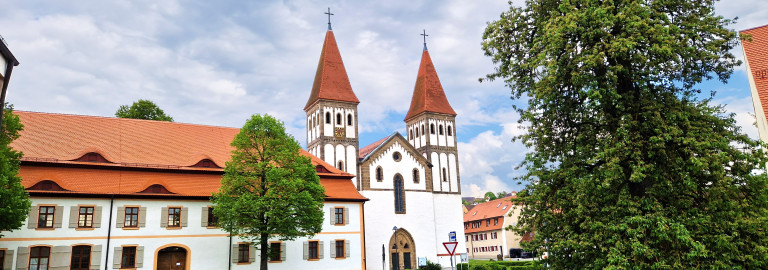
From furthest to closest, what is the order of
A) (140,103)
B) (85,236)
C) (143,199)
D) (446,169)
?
(446,169), (140,103), (143,199), (85,236)

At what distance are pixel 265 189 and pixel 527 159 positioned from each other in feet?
55.7

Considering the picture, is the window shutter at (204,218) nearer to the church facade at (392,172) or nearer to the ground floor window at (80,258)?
the ground floor window at (80,258)

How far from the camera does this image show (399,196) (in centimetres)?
4597

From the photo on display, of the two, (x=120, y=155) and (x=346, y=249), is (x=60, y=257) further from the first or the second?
(x=346, y=249)

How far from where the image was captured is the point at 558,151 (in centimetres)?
1580

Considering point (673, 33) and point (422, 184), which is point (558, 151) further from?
point (422, 184)

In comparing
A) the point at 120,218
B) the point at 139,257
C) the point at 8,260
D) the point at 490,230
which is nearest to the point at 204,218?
the point at 139,257

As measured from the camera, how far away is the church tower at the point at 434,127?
166 feet

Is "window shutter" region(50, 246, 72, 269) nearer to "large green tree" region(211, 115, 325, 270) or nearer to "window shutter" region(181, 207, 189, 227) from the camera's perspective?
"window shutter" region(181, 207, 189, 227)

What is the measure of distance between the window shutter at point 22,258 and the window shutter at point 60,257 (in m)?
1.09

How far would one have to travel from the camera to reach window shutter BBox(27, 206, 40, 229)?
26.8 metres

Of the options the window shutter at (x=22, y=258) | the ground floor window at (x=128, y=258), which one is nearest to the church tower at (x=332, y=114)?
the ground floor window at (x=128, y=258)

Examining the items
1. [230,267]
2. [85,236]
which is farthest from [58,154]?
[230,267]

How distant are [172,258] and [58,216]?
6.25 meters
